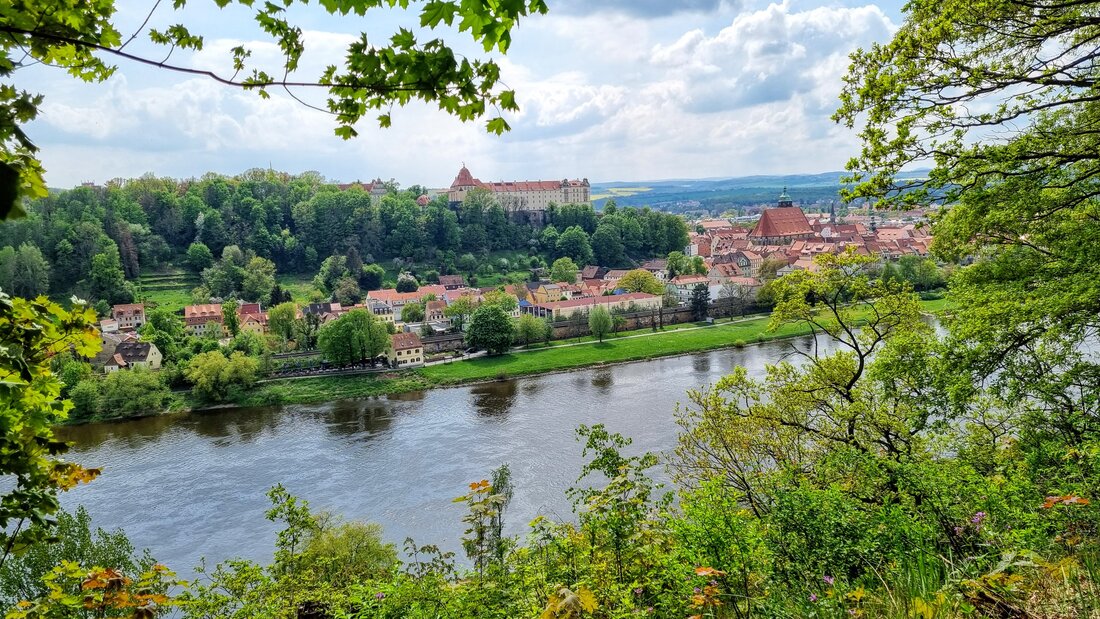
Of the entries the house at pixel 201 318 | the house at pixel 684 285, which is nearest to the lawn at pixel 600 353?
the house at pixel 684 285

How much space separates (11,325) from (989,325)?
531 cm

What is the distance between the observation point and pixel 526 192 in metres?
67.9

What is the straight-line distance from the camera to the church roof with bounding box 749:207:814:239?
6262cm

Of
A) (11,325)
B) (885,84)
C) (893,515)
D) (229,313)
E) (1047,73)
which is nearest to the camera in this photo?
(11,325)

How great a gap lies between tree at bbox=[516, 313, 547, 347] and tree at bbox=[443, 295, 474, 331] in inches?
155

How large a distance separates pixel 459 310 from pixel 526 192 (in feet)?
120

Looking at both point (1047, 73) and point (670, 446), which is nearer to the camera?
point (1047, 73)

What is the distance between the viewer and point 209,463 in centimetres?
1644

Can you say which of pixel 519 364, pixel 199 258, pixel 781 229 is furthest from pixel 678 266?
pixel 199 258

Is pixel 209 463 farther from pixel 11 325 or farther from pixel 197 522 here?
pixel 11 325

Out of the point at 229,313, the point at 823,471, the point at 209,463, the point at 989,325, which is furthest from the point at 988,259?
the point at 229,313

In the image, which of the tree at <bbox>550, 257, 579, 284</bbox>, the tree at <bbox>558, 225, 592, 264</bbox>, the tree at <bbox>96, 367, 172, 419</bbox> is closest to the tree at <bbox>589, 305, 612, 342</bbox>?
the tree at <bbox>550, 257, 579, 284</bbox>

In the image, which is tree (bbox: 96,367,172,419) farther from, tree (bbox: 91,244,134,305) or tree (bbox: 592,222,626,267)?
tree (bbox: 592,222,626,267)

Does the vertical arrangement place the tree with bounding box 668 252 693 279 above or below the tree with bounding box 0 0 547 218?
below
